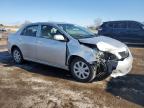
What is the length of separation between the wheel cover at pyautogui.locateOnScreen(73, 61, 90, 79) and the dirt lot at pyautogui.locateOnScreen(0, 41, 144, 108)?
0.81ft

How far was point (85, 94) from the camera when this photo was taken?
5.92 meters

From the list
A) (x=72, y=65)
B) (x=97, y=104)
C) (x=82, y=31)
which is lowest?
(x=97, y=104)

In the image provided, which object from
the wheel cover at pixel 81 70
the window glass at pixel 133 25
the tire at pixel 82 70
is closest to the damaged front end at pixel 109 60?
the tire at pixel 82 70

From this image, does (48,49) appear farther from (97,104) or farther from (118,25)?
(118,25)

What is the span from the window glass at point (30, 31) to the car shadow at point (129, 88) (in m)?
3.17

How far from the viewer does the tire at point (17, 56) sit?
934 cm

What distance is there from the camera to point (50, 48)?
772cm

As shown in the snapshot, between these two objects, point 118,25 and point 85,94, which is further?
point 118,25

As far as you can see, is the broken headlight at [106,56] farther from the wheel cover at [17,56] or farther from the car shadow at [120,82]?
the wheel cover at [17,56]

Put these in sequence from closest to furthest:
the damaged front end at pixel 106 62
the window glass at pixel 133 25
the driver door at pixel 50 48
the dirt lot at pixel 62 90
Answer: the dirt lot at pixel 62 90
the damaged front end at pixel 106 62
the driver door at pixel 50 48
the window glass at pixel 133 25

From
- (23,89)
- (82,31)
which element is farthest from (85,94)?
(82,31)

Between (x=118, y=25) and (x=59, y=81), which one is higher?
(x=118, y=25)

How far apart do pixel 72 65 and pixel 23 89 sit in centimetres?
164

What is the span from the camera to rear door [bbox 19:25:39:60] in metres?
8.53
